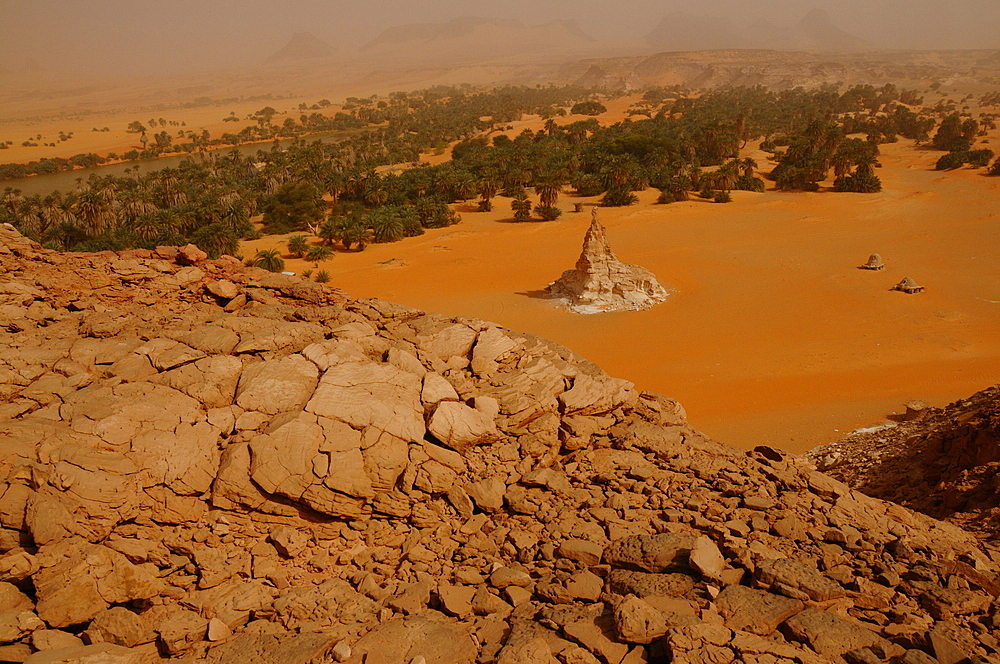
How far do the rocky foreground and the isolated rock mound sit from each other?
1532 centimetres

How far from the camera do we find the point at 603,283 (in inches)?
899

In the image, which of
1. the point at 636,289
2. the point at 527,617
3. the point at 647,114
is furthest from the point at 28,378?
the point at 647,114

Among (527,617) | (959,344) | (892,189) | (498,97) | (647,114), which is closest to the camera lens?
(527,617)

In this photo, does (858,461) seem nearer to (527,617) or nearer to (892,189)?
(527,617)

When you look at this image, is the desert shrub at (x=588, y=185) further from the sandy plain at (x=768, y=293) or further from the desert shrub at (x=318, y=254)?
the desert shrub at (x=318, y=254)

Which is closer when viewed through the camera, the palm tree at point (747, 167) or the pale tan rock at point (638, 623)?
the pale tan rock at point (638, 623)

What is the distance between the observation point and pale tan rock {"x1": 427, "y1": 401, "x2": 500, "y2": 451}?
20.5 feet

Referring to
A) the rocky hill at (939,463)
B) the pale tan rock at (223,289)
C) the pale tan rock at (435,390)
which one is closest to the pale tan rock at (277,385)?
the pale tan rock at (435,390)

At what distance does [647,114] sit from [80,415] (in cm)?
9519

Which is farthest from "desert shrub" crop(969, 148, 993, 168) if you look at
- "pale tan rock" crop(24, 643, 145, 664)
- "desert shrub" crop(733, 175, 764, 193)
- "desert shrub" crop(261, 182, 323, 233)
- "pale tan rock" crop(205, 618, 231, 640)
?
"pale tan rock" crop(24, 643, 145, 664)

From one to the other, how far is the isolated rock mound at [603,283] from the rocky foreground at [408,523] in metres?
15.3

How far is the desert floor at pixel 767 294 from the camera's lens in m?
15.9

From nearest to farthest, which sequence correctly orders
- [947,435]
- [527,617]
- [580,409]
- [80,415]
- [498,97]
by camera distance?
Result: [527,617] → [80,415] → [580,409] → [947,435] → [498,97]

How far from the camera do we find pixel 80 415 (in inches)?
223
